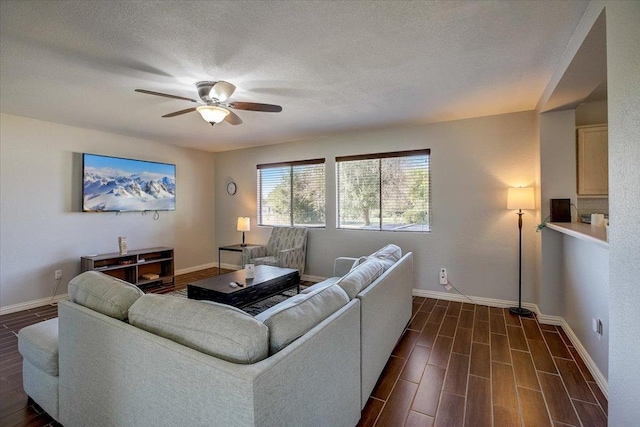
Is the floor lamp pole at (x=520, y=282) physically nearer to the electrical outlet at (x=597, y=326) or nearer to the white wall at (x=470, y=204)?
the white wall at (x=470, y=204)

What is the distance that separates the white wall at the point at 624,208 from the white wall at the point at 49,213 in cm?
546

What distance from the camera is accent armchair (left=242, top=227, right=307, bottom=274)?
14.6ft

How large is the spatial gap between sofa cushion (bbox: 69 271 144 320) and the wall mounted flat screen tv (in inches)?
123

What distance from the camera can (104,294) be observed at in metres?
1.48

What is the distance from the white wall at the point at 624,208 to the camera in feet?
3.59

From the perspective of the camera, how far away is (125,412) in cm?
122

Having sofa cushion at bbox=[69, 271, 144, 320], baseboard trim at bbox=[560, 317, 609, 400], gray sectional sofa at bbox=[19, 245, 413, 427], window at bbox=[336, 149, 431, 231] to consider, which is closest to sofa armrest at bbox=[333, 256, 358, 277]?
window at bbox=[336, 149, 431, 231]

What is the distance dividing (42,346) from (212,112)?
205 centimetres

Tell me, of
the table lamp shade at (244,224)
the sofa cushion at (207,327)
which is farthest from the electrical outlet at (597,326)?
the table lamp shade at (244,224)

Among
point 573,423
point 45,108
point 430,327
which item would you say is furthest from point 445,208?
point 45,108

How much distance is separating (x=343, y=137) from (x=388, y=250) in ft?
7.41

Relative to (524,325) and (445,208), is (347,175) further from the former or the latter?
(524,325)

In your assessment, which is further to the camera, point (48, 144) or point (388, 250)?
point (48, 144)

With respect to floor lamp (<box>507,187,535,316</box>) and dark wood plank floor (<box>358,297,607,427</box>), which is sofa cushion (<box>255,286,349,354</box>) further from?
floor lamp (<box>507,187,535,316</box>)
